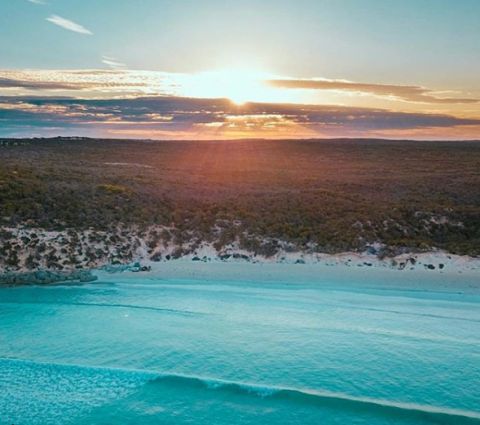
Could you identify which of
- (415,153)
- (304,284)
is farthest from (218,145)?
(304,284)

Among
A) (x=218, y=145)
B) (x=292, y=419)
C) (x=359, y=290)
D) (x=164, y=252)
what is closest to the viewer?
(x=292, y=419)

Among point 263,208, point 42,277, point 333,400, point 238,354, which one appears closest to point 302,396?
point 333,400

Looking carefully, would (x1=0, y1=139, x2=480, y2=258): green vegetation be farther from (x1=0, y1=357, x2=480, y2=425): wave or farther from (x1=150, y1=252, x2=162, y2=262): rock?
(x1=0, y1=357, x2=480, y2=425): wave

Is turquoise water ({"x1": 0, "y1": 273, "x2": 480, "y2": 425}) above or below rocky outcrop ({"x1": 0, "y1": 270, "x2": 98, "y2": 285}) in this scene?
above

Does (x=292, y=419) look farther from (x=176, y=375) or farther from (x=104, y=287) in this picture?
(x=104, y=287)

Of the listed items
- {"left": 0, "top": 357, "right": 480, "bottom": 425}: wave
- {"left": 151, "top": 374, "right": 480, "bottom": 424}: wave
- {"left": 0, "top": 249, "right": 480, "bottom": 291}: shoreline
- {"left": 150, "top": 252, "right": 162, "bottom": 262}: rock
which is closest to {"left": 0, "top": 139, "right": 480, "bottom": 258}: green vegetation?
{"left": 0, "top": 249, "right": 480, "bottom": 291}: shoreline

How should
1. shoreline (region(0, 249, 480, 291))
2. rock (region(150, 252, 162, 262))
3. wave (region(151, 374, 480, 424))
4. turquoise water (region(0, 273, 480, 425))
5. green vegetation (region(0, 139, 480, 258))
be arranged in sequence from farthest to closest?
green vegetation (region(0, 139, 480, 258)) → rock (region(150, 252, 162, 262)) → shoreline (region(0, 249, 480, 291)) → turquoise water (region(0, 273, 480, 425)) → wave (region(151, 374, 480, 424))
